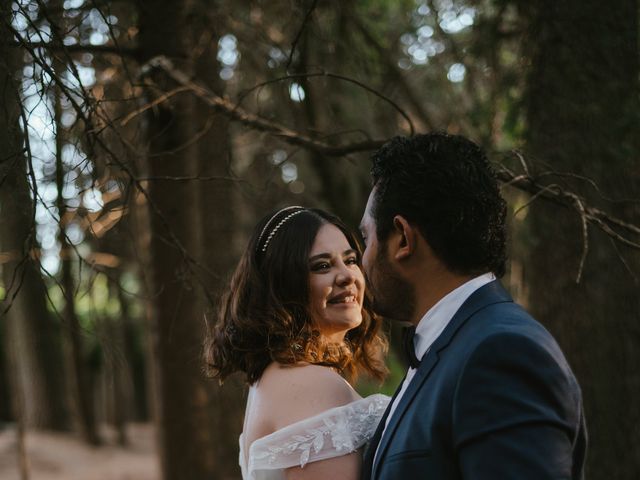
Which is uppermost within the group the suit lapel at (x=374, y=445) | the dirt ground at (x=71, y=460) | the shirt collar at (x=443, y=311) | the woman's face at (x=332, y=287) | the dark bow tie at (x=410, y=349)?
the woman's face at (x=332, y=287)

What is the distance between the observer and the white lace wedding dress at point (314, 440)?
2.68 m

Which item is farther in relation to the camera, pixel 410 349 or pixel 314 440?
pixel 314 440

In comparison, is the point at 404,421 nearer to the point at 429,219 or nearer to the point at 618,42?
the point at 429,219

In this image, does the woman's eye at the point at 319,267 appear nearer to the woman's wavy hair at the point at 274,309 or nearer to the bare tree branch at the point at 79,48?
the woman's wavy hair at the point at 274,309

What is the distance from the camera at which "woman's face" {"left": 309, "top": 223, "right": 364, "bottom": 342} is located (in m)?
3.11

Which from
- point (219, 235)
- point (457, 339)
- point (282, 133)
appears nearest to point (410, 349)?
point (457, 339)

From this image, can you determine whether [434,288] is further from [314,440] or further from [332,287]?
[332,287]

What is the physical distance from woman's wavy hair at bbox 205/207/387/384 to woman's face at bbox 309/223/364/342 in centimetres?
3

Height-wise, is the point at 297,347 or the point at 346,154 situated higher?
the point at 346,154

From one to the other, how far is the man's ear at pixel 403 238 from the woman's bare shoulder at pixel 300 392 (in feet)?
2.90

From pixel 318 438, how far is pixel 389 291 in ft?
2.43

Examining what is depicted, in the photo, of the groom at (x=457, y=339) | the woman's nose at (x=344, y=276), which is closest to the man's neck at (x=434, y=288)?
the groom at (x=457, y=339)

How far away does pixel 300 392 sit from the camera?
2.85 meters

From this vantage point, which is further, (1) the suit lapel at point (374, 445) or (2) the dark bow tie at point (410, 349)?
(1) the suit lapel at point (374, 445)
